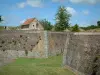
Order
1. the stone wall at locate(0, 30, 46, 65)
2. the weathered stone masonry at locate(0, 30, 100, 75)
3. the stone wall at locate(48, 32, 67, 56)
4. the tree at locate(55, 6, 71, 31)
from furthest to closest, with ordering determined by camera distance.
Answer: the tree at locate(55, 6, 71, 31) < the stone wall at locate(48, 32, 67, 56) < the stone wall at locate(0, 30, 46, 65) < the weathered stone masonry at locate(0, 30, 100, 75)

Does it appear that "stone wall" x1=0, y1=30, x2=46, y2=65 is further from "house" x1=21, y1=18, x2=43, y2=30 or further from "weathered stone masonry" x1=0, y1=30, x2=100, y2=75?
"house" x1=21, y1=18, x2=43, y2=30

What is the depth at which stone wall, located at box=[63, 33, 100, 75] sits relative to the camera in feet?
74.4

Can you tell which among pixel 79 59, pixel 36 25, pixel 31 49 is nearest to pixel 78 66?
pixel 79 59

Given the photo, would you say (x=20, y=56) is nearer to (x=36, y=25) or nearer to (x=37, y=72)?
(x=37, y=72)

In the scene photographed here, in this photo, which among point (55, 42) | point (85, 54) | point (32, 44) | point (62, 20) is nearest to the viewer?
point (85, 54)

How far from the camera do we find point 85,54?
77.4ft

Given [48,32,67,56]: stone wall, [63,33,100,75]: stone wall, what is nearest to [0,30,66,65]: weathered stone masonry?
[48,32,67,56]: stone wall

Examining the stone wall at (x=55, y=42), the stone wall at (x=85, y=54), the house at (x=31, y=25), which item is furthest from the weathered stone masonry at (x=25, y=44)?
the house at (x=31, y=25)

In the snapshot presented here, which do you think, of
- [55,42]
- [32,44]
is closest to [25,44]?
[32,44]

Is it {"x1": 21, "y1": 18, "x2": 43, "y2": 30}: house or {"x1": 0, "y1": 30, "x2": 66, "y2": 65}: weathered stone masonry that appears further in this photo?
{"x1": 21, "y1": 18, "x2": 43, "y2": 30}: house

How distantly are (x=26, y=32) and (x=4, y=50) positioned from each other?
4059 mm

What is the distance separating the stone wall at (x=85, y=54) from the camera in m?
22.7

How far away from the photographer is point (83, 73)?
23625mm

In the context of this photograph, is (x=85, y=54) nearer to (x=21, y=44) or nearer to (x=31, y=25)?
(x=21, y=44)
